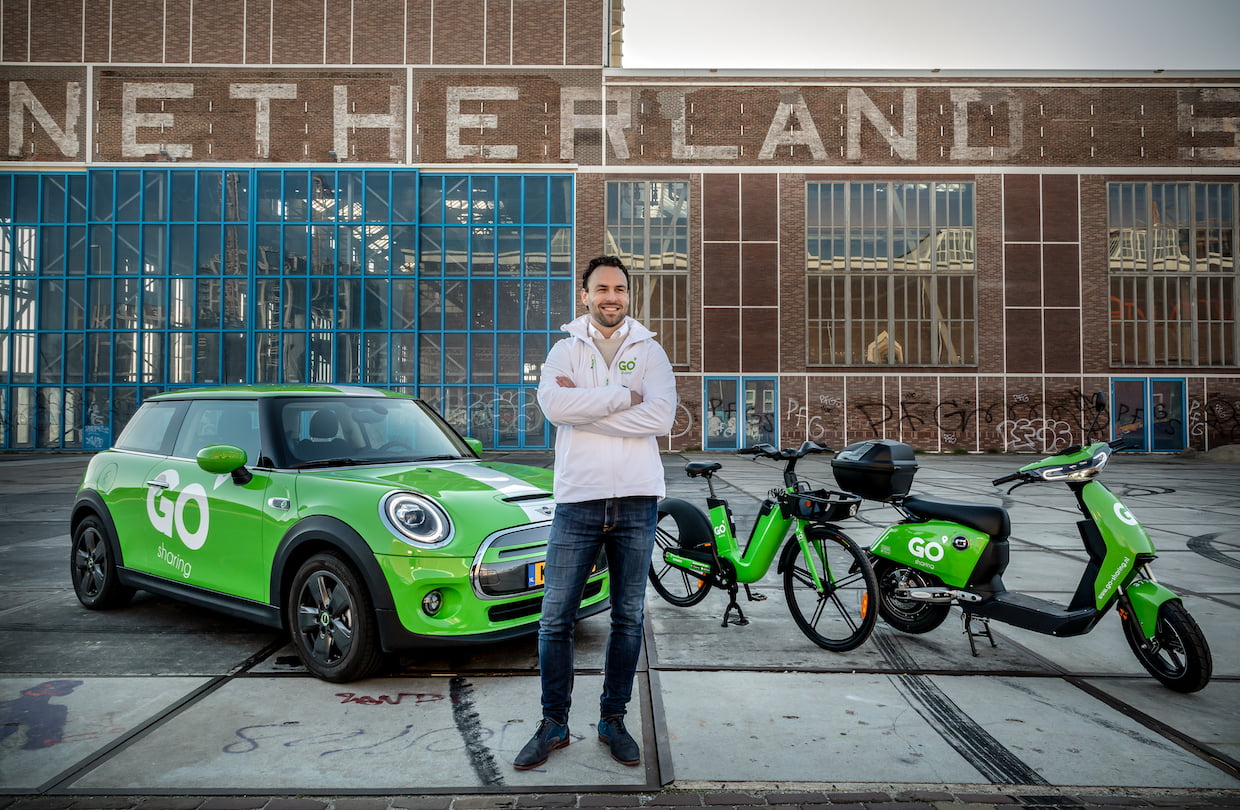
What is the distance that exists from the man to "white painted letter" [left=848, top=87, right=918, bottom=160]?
83.4 ft

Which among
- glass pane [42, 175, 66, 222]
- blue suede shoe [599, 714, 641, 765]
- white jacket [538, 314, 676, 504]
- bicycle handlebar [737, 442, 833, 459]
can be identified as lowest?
blue suede shoe [599, 714, 641, 765]

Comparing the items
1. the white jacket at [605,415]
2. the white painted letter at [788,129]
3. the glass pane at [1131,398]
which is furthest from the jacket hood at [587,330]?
the glass pane at [1131,398]

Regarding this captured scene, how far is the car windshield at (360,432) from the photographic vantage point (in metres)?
4.19

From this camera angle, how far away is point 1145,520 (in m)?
9.16

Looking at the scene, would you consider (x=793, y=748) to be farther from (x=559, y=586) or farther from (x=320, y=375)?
(x=320, y=375)

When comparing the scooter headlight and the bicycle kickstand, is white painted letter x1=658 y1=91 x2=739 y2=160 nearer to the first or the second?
the bicycle kickstand

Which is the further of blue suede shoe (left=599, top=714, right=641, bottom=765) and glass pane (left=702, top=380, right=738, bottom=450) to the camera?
glass pane (left=702, top=380, right=738, bottom=450)

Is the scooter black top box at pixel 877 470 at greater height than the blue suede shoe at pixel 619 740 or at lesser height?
greater

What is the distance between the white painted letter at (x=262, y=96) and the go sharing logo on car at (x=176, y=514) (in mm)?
24149

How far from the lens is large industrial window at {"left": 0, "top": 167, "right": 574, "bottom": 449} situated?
24250 mm

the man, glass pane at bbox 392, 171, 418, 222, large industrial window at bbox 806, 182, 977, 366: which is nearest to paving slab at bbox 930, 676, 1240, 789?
the man

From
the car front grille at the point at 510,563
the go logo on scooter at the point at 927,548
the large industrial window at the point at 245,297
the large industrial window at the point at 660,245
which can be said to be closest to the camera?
the car front grille at the point at 510,563

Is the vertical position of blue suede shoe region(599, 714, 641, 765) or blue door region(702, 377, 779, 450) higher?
blue door region(702, 377, 779, 450)

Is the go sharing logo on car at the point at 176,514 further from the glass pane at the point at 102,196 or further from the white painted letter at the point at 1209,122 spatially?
the white painted letter at the point at 1209,122
